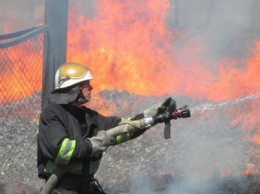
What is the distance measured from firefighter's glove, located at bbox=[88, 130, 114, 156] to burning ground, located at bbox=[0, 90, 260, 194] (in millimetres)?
3073

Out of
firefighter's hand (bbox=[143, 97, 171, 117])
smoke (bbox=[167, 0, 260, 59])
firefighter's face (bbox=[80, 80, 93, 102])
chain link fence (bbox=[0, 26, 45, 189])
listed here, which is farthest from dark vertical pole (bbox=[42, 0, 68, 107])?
smoke (bbox=[167, 0, 260, 59])

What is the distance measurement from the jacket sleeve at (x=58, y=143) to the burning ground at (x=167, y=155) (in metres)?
3.23

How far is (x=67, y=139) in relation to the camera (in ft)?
13.7

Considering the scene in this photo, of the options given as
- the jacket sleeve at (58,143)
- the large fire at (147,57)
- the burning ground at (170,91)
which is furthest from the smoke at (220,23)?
the jacket sleeve at (58,143)

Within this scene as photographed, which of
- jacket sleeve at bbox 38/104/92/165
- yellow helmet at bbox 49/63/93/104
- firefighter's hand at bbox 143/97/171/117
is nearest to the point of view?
jacket sleeve at bbox 38/104/92/165

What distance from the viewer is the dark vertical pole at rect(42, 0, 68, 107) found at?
23.0ft

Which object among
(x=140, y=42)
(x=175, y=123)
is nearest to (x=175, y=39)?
(x=140, y=42)

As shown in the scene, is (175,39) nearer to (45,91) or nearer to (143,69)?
(143,69)

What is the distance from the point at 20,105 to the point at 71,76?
6058mm

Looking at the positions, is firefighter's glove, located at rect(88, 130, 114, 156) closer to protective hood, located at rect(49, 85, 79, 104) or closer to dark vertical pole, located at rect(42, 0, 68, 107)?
protective hood, located at rect(49, 85, 79, 104)

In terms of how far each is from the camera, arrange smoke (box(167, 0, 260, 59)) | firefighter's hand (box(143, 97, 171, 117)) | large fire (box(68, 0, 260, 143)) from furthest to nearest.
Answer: smoke (box(167, 0, 260, 59))
large fire (box(68, 0, 260, 143))
firefighter's hand (box(143, 97, 171, 117))

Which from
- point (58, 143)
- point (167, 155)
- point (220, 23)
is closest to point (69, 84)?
point (58, 143)

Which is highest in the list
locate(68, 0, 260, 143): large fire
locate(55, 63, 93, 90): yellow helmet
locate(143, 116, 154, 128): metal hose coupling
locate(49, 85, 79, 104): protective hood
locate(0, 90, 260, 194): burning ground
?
locate(55, 63, 93, 90): yellow helmet

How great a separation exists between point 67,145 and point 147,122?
885mm
